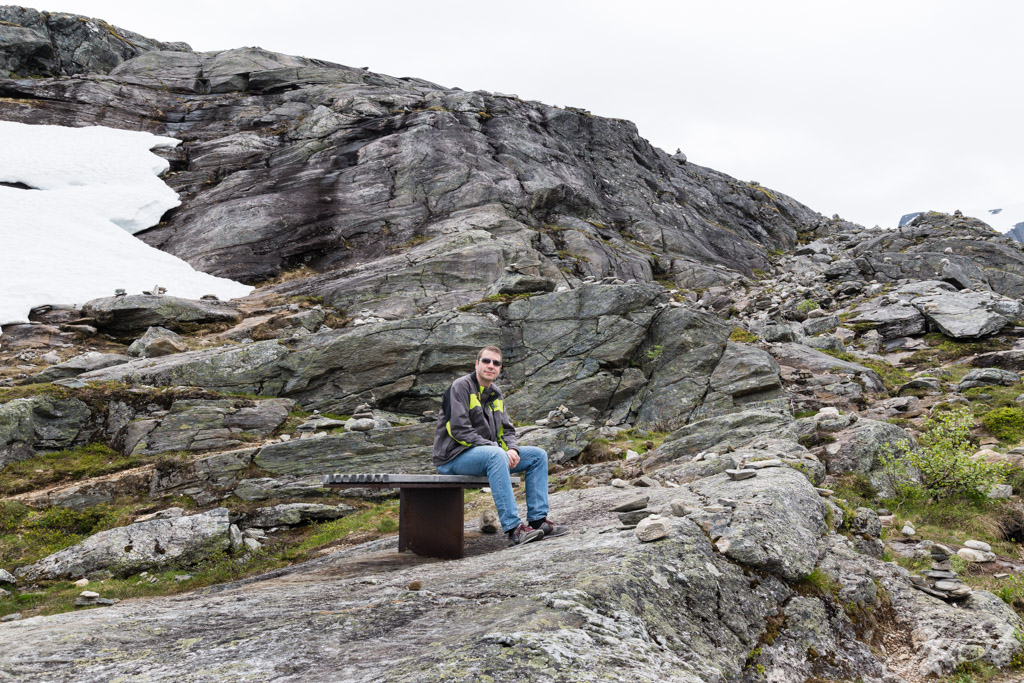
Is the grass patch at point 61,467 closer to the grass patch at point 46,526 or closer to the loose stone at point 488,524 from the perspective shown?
the grass patch at point 46,526

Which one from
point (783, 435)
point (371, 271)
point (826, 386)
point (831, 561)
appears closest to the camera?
point (831, 561)

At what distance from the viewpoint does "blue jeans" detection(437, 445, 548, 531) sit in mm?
8422

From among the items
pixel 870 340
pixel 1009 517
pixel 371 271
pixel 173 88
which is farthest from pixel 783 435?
pixel 173 88

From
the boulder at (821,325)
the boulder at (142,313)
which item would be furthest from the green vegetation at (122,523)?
the boulder at (821,325)

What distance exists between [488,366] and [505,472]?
1.73 meters

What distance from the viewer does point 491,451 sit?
855 cm

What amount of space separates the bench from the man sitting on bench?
33 cm

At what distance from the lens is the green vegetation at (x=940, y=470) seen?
40.3ft

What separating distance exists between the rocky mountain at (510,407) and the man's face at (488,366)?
260 cm

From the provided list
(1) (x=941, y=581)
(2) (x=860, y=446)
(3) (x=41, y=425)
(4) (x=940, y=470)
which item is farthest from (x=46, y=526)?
(4) (x=940, y=470)

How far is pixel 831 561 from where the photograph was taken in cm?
719

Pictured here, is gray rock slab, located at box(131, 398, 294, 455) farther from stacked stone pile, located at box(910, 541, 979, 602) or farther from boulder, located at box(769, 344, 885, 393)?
boulder, located at box(769, 344, 885, 393)

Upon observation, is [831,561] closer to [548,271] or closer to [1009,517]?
[1009,517]

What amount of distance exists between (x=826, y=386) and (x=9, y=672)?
83.7 feet
